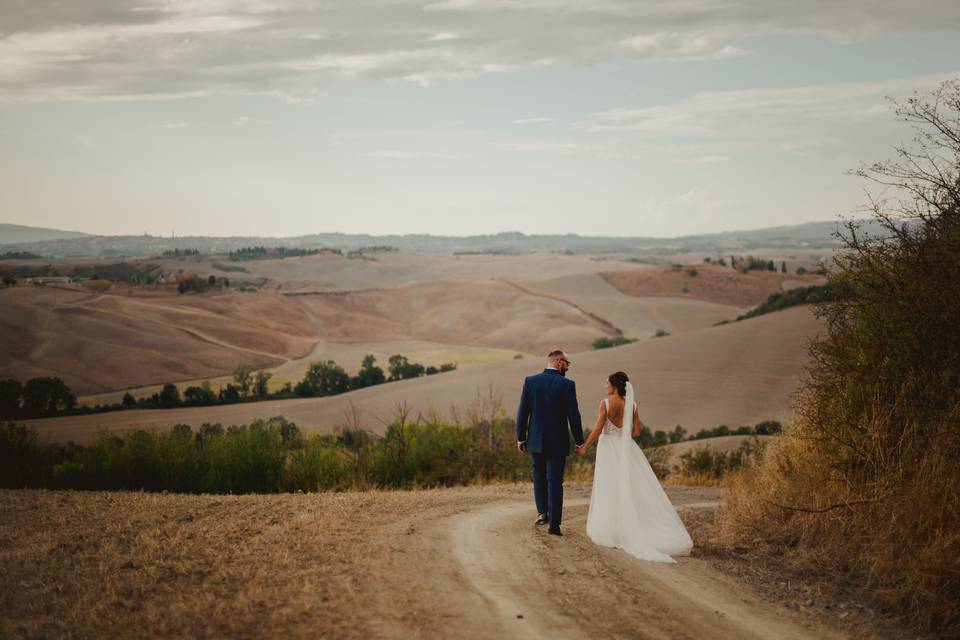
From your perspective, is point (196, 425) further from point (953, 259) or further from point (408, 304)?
point (408, 304)

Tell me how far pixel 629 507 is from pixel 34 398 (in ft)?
206

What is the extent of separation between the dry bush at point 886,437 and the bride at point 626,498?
1468 millimetres

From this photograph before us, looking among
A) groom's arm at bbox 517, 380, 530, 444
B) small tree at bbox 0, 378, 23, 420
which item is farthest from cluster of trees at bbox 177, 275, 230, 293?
groom's arm at bbox 517, 380, 530, 444

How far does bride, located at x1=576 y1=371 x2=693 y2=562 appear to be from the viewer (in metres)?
9.99

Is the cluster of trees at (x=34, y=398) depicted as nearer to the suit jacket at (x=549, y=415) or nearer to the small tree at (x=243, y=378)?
the small tree at (x=243, y=378)

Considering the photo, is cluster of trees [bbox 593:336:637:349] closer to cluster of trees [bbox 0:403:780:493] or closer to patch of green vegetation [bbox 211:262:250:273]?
patch of green vegetation [bbox 211:262:250:273]

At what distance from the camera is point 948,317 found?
33.9ft

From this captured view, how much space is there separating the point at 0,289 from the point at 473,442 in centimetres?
6671

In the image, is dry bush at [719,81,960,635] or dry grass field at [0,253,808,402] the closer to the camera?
dry bush at [719,81,960,635]

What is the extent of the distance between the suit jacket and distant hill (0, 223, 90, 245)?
7906cm

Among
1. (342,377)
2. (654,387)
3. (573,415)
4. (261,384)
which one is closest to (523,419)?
(573,415)

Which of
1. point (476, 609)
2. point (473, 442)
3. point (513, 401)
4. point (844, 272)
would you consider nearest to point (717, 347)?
point (513, 401)

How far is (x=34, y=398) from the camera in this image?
61938 millimetres

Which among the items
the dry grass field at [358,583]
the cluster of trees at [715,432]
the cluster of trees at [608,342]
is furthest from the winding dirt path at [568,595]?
the cluster of trees at [608,342]
